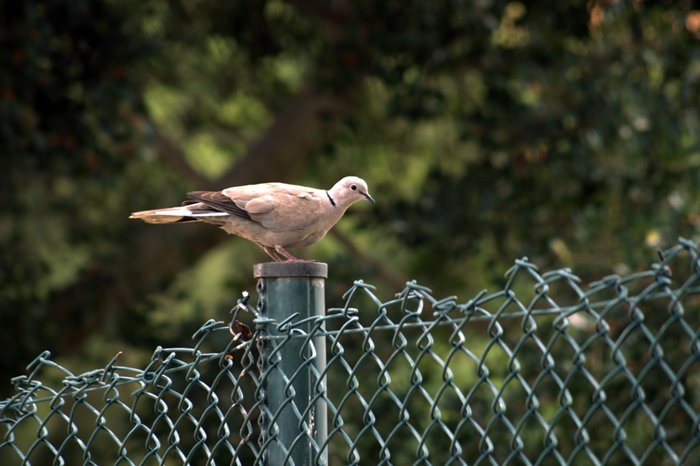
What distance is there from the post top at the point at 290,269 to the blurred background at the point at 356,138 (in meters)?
3.12

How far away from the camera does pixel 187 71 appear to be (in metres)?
6.92

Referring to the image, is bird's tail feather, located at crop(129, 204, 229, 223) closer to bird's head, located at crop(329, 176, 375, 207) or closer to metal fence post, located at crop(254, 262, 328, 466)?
bird's head, located at crop(329, 176, 375, 207)

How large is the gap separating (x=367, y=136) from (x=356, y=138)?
11cm

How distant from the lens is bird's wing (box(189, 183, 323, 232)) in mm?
2695

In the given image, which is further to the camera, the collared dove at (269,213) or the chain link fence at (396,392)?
the collared dove at (269,213)

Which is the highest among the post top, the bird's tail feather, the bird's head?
the bird's head

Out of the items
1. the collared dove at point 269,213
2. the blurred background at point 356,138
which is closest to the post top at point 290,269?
the collared dove at point 269,213

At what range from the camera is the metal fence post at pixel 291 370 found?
5.59 feet

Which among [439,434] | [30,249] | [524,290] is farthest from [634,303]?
[30,249]

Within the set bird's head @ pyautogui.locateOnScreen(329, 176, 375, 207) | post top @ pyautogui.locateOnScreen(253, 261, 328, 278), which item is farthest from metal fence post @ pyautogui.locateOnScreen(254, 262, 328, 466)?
bird's head @ pyautogui.locateOnScreen(329, 176, 375, 207)

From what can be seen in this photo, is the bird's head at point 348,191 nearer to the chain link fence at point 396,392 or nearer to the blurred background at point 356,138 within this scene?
the chain link fence at point 396,392

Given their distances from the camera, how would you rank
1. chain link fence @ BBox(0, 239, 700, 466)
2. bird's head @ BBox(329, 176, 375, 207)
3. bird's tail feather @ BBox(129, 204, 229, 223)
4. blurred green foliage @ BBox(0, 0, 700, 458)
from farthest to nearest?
blurred green foliage @ BBox(0, 0, 700, 458), bird's head @ BBox(329, 176, 375, 207), bird's tail feather @ BBox(129, 204, 229, 223), chain link fence @ BBox(0, 239, 700, 466)

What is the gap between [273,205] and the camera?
2.70 metres

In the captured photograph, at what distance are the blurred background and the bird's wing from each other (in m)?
2.31
